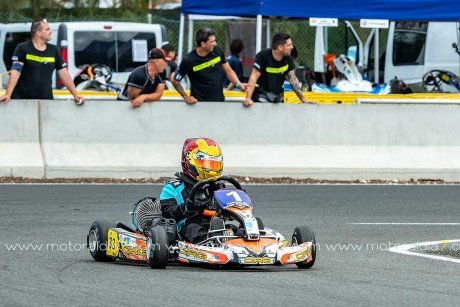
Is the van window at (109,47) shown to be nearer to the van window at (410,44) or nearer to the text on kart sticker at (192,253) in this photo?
the van window at (410,44)

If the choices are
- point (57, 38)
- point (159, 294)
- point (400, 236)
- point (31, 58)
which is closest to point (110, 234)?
point (159, 294)

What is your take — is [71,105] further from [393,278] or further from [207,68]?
[393,278]

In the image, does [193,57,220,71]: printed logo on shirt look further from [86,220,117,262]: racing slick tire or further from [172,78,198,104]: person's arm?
[86,220,117,262]: racing slick tire

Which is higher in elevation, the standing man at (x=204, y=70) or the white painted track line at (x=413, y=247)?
the standing man at (x=204, y=70)

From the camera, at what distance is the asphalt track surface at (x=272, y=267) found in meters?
7.64

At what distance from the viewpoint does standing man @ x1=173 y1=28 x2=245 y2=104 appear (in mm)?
15898

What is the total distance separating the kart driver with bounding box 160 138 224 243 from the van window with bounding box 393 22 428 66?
56.0 feet

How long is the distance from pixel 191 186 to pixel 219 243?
35.0 inches

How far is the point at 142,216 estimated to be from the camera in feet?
32.2

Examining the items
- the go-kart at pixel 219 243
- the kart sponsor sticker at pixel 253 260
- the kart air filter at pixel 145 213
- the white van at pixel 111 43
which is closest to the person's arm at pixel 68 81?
the kart air filter at pixel 145 213

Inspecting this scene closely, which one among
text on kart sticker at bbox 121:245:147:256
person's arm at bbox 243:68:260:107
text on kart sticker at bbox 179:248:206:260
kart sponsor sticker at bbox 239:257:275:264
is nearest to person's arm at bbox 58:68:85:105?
person's arm at bbox 243:68:260:107

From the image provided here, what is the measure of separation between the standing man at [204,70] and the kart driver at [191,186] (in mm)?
6201

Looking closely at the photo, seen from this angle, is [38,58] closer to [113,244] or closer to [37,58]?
[37,58]

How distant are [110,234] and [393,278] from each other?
7.78 ft
